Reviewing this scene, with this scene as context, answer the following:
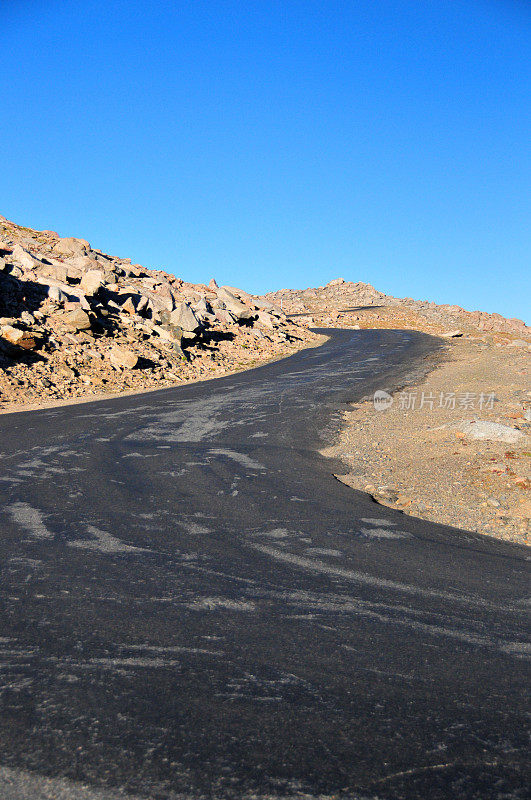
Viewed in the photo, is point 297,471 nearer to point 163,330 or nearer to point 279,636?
point 279,636

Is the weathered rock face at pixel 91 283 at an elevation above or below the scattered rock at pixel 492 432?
above

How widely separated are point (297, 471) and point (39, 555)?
14.3 ft

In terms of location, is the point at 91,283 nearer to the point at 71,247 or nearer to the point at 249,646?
the point at 71,247

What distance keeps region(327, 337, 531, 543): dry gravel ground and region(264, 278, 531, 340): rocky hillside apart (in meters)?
24.1

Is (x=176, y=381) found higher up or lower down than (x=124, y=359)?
lower down

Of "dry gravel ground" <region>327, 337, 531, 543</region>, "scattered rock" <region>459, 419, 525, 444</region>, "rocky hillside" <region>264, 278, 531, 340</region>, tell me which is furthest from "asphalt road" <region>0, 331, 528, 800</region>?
"rocky hillside" <region>264, 278, 531, 340</region>

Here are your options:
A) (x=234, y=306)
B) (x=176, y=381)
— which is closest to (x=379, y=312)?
(x=234, y=306)

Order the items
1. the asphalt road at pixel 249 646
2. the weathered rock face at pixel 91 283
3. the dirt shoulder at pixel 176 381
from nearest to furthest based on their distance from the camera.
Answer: the asphalt road at pixel 249 646
the dirt shoulder at pixel 176 381
the weathered rock face at pixel 91 283

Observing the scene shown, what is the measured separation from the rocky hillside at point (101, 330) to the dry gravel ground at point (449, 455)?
9665mm

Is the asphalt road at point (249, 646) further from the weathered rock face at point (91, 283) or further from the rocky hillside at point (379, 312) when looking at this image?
the rocky hillside at point (379, 312)

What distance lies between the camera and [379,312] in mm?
58156

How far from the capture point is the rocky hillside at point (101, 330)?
17.4m

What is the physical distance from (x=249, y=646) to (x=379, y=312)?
57697mm

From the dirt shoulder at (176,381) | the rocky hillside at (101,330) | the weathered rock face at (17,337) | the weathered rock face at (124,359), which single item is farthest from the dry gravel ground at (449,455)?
the weathered rock face at (17,337)
